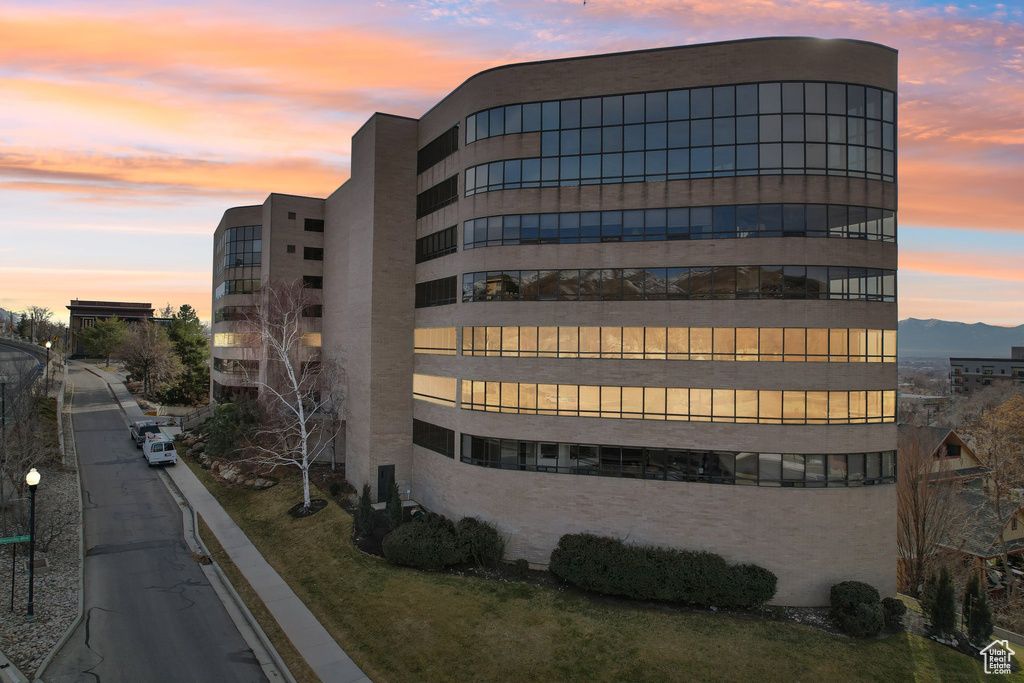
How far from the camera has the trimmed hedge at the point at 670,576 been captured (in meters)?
22.3

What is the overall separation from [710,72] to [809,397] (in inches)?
573

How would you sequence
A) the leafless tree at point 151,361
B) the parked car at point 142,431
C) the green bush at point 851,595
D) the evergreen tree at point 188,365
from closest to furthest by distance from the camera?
the green bush at point 851,595 → the parked car at point 142,431 → the evergreen tree at point 188,365 → the leafless tree at point 151,361

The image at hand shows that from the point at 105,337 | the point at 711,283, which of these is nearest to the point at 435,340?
the point at 711,283

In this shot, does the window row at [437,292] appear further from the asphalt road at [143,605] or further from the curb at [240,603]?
the asphalt road at [143,605]

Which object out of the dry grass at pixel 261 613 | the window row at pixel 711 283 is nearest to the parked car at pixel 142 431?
the dry grass at pixel 261 613

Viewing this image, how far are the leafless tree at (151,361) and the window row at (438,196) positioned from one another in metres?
49.3

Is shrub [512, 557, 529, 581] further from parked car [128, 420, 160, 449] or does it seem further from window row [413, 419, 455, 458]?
parked car [128, 420, 160, 449]

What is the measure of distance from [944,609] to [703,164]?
20.1 metres

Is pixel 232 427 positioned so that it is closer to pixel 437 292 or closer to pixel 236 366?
pixel 236 366

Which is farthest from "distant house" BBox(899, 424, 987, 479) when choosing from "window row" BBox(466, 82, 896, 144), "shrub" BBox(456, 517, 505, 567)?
"shrub" BBox(456, 517, 505, 567)

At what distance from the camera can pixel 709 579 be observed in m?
22.2

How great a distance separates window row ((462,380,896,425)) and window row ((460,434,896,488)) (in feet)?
4.76

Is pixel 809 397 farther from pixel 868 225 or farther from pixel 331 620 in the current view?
pixel 331 620

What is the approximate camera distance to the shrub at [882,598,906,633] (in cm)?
2202
